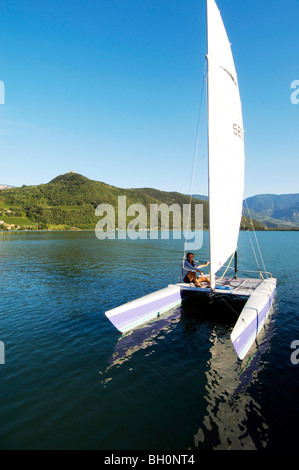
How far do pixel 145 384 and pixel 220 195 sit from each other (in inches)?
333

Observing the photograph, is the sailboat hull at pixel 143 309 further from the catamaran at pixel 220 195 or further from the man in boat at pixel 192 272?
the man in boat at pixel 192 272

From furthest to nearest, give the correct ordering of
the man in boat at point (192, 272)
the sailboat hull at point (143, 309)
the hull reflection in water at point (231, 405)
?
1. the man in boat at point (192, 272)
2. the sailboat hull at point (143, 309)
3. the hull reflection in water at point (231, 405)

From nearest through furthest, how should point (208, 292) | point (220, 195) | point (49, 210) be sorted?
point (220, 195) → point (208, 292) → point (49, 210)

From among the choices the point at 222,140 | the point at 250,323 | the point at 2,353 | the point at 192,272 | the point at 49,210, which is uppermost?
the point at 49,210

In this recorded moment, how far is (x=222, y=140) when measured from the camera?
38.3 feet

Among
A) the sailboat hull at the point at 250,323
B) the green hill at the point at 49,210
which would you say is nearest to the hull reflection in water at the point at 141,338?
the sailboat hull at the point at 250,323

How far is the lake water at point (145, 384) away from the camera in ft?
17.5

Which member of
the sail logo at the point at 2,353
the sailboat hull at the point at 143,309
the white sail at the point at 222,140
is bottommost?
the sail logo at the point at 2,353

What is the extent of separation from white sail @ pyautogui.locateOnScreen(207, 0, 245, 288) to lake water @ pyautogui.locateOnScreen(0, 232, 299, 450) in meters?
3.60

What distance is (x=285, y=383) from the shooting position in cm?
732

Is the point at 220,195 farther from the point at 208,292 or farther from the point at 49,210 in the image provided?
the point at 49,210

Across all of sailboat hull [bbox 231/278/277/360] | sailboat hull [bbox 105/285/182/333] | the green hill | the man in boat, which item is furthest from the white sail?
the green hill

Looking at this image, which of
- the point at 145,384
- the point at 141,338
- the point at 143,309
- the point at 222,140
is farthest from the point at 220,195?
the point at 145,384
